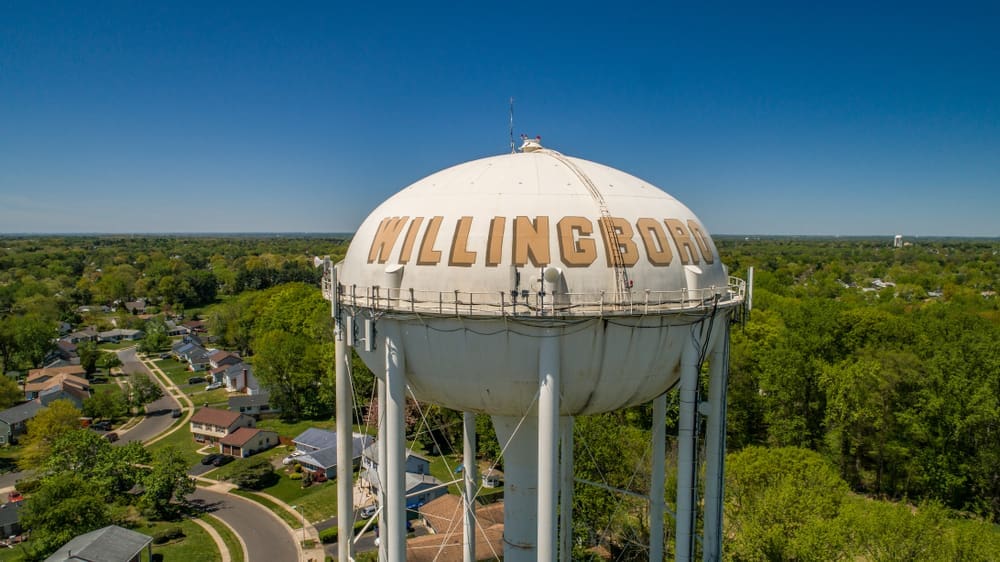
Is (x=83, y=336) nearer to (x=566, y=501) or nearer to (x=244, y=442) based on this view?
(x=244, y=442)

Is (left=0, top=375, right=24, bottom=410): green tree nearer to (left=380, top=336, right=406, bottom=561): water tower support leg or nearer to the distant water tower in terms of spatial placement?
the distant water tower

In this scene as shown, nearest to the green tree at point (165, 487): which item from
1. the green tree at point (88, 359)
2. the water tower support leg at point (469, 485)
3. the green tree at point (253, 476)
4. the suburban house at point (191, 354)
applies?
the green tree at point (253, 476)

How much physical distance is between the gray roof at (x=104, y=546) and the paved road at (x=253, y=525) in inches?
186

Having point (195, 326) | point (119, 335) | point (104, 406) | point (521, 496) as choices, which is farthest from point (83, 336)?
point (521, 496)

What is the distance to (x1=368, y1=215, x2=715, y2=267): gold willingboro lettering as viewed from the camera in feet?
36.2

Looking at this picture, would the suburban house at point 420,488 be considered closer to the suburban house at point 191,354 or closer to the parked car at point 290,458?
the parked car at point 290,458

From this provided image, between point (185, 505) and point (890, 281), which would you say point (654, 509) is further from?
point (890, 281)

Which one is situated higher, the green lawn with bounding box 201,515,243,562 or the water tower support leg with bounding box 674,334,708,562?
the water tower support leg with bounding box 674,334,708,562

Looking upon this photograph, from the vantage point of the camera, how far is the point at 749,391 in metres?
37.1

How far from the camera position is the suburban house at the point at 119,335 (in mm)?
79688

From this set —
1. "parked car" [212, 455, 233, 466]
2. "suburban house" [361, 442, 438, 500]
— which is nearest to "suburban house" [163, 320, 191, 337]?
"parked car" [212, 455, 233, 466]

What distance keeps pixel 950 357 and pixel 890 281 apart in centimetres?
8370

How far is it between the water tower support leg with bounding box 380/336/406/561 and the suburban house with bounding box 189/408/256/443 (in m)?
34.8

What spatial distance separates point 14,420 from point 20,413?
44.7 inches
